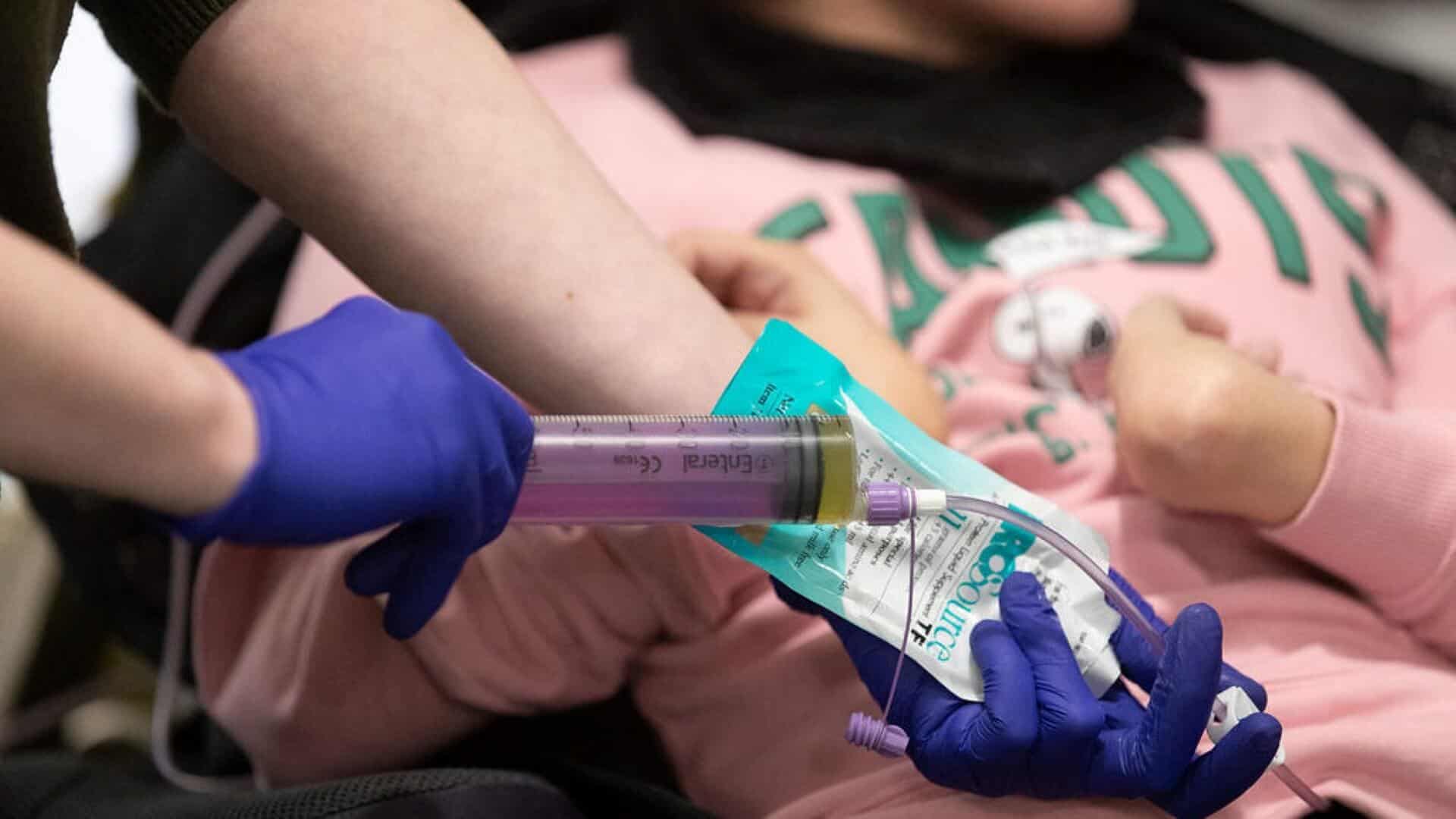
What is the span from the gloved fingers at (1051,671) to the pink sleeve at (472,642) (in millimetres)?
190

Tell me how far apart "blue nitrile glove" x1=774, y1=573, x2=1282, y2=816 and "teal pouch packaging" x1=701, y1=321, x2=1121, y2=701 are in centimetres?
1

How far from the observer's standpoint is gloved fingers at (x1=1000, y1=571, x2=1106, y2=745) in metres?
0.55

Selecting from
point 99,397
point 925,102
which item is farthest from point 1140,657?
point 925,102

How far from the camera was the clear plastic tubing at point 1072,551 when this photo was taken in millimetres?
581

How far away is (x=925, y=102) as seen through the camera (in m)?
1.04

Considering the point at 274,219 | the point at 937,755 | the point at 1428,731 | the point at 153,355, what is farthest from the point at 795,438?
the point at 274,219

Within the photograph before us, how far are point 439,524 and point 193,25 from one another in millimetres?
292

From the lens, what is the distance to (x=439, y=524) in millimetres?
526

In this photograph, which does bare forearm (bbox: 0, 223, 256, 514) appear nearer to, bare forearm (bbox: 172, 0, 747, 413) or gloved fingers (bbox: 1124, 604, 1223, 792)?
bare forearm (bbox: 172, 0, 747, 413)

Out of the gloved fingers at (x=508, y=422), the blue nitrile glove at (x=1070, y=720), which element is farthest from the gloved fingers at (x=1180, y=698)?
the gloved fingers at (x=508, y=422)

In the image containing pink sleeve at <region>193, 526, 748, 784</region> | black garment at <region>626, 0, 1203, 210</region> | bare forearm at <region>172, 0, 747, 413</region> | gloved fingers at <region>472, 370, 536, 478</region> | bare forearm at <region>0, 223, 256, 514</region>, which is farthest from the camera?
black garment at <region>626, 0, 1203, 210</region>

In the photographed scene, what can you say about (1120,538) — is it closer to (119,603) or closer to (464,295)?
(464,295)

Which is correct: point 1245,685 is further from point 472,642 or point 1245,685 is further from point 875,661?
point 472,642

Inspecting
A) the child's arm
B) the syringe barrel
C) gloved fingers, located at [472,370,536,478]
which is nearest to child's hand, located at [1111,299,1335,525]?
the child's arm
